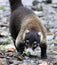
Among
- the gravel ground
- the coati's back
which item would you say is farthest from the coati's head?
the coati's back

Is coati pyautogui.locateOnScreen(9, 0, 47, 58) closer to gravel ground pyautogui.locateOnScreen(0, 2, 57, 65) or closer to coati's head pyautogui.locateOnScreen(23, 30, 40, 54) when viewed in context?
coati's head pyautogui.locateOnScreen(23, 30, 40, 54)

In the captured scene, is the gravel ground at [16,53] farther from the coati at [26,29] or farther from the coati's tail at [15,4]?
the coati's tail at [15,4]

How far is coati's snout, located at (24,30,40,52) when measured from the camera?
302 inches

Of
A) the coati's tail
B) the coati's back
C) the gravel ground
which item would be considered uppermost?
the coati's tail

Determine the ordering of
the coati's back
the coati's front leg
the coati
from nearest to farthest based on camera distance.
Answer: the coati < the coati's front leg < the coati's back

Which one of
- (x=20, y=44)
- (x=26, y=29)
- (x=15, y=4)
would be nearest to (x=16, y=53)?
(x=20, y=44)

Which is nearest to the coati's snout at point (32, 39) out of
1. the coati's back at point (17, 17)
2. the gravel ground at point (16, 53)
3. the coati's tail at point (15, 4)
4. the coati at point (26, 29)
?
the coati at point (26, 29)

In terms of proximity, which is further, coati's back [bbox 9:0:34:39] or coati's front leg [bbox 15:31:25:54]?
coati's back [bbox 9:0:34:39]

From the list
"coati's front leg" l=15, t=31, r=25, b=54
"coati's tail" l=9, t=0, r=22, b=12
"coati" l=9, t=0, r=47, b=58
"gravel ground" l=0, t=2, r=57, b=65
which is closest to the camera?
"gravel ground" l=0, t=2, r=57, b=65

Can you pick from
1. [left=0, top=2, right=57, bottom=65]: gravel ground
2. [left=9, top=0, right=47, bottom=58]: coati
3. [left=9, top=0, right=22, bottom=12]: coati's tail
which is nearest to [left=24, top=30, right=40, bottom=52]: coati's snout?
[left=9, top=0, right=47, bottom=58]: coati

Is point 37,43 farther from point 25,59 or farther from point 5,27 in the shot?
point 5,27

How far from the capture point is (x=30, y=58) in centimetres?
823

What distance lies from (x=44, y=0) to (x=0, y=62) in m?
12.5

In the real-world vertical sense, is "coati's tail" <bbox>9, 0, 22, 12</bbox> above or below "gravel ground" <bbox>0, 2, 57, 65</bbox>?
above
